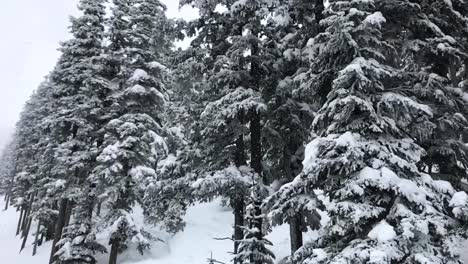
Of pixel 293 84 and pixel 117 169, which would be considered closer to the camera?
pixel 293 84

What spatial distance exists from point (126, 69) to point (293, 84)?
1004cm

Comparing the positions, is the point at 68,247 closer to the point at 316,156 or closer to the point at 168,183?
the point at 168,183

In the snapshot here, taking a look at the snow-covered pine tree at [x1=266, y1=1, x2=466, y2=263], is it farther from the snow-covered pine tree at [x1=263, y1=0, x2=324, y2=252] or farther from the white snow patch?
the snow-covered pine tree at [x1=263, y1=0, x2=324, y2=252]

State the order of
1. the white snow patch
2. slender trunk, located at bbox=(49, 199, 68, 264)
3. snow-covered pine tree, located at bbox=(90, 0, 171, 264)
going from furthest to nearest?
slender trunk, located at bbox=(49, 199, 68, 264) < snow-covered pine tree, located at bbox=(90, 0, 171, 264) < the white snow patch

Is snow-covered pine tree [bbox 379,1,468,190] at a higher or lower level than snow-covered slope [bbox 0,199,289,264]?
higher

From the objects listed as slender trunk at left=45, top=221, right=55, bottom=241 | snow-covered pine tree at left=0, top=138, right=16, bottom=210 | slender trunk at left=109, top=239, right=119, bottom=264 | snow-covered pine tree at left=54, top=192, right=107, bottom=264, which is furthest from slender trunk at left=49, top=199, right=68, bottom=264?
snow-covered pine tree at left=0, top=138, right=16, bottom=210

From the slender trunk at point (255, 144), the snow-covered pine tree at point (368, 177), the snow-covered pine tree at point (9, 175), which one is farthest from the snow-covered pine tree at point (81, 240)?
the snow-covered pine tree at point (9, 175)

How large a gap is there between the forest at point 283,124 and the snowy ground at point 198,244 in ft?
9.08

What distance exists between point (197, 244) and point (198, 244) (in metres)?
0.07

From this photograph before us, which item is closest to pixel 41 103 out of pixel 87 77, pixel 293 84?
pixel 87 77

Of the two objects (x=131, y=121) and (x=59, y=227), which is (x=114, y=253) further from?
(x=131, y=121)

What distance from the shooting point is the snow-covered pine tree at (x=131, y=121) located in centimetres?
1670

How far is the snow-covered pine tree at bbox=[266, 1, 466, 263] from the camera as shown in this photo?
22.3 ft

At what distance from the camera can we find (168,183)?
1462 cm
